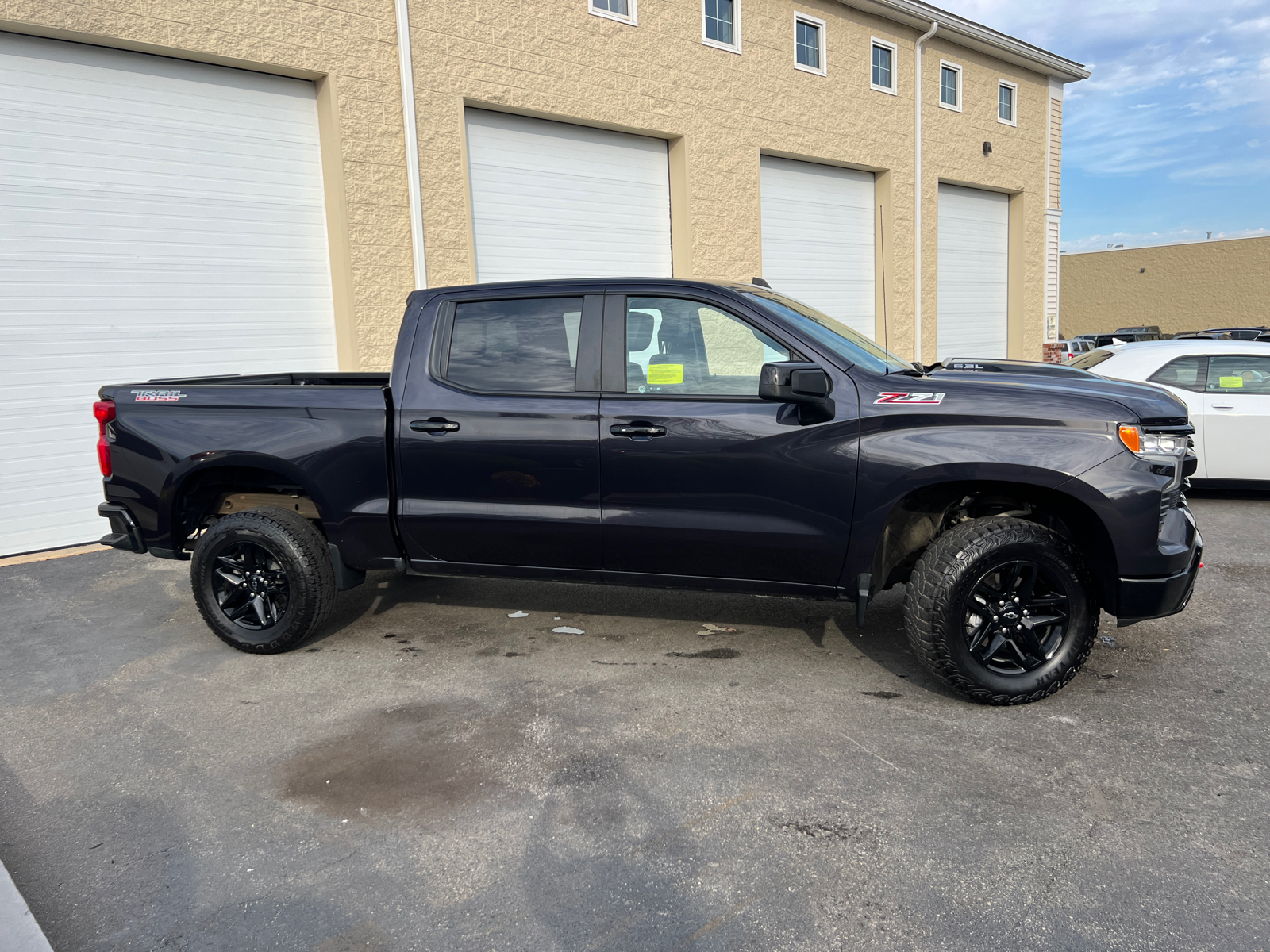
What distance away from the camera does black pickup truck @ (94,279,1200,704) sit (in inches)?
146

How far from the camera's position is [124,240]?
8.11 metres

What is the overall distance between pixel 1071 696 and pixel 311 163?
344 inches

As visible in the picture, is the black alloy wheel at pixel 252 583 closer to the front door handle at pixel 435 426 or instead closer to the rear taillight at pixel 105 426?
the rear taillight at pixel 105 426

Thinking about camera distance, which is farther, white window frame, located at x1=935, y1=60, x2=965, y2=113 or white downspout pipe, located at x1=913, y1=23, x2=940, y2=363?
white window frame, located at x1=935, y1=60, x2=965, y2=113

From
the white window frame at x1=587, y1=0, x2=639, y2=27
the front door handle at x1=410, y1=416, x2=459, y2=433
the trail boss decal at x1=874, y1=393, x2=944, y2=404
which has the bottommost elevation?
the front door handle at x1=410, y1=416, x2=459, y2=433

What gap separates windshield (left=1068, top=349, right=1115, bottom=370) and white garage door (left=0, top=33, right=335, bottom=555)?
323 inches

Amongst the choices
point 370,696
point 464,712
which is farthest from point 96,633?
point 464,712

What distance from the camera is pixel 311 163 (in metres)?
9.23

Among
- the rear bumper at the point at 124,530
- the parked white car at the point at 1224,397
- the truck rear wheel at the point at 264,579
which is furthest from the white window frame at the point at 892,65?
the rear bumper at the point at 124,530

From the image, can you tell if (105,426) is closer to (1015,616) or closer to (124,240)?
(124,240)

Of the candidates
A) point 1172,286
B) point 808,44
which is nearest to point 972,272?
point 808,44

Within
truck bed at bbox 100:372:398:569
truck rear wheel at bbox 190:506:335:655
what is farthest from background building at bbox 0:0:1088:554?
truck rear wheel at bbox 190:506:335:655

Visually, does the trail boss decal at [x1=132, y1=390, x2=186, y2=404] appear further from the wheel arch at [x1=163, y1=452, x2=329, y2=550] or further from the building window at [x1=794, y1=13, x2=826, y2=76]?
the building window at [x1=794, y1=13, x2=826, y2=76]

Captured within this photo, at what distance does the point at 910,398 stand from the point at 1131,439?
0.90 metres
